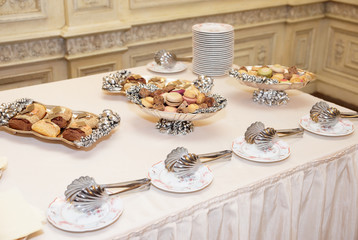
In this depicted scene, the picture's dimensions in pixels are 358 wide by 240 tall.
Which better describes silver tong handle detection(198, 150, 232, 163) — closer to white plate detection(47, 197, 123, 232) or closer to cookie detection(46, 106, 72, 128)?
white plate detection(47, 197, 123, 232)

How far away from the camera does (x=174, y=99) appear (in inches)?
45.8

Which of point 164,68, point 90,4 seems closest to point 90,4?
point 90,4

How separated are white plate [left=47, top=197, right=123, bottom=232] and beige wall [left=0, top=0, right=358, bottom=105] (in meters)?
1.48

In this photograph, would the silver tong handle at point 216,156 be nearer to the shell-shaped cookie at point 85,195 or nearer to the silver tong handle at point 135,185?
the silver tong handle at point 135,185

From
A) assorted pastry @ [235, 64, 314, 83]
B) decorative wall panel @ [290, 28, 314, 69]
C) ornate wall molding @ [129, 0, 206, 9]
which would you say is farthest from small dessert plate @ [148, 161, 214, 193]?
decorative wall panel @ [290, 28, 314, 69]

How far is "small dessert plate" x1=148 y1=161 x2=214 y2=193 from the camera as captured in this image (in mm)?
931

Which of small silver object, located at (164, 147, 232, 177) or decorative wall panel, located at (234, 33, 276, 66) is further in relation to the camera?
decorative wall panel, located at (234, 33, 276, 66)

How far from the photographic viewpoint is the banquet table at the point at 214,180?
897 millimetres

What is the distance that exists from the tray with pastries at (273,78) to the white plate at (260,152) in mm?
276

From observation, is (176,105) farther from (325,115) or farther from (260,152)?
(325,115)

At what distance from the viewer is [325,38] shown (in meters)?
3.51

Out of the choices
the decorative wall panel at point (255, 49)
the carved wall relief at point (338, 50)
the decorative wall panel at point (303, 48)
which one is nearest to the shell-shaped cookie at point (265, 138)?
the decorative wall panel at point (255, 49)

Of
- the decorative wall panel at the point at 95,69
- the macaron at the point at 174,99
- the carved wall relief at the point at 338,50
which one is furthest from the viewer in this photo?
the carved wall relief at the point at 338,50

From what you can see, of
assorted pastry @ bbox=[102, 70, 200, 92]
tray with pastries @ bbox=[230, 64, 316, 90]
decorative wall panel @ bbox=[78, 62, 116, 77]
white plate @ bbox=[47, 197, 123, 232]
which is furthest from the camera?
decorative wall panel @ bbox=[78, 62, 116, 77]
